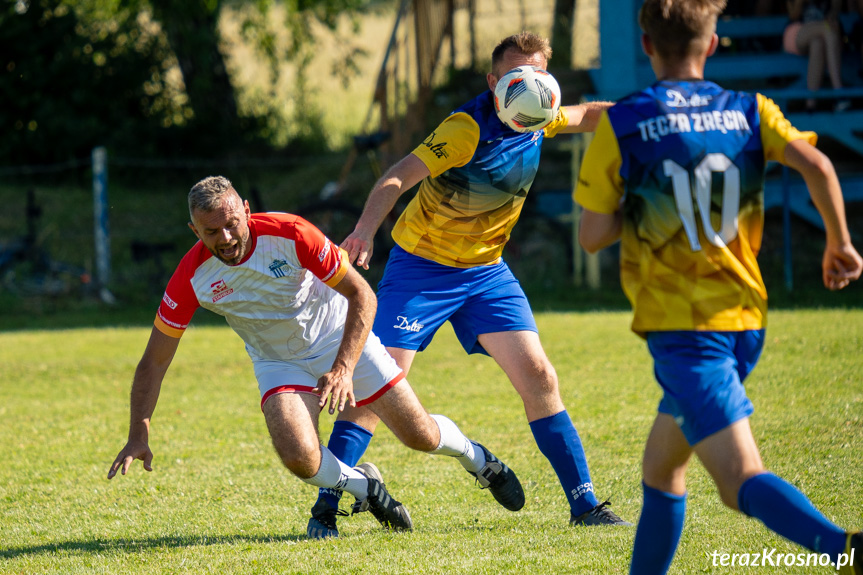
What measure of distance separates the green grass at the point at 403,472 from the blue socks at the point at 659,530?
0.69 m

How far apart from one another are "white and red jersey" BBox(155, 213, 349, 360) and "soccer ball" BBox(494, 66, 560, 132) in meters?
1.02

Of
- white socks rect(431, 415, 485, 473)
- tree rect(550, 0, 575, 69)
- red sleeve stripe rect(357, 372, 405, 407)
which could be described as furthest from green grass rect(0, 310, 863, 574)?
tree rect(550, 0, 575, 69)

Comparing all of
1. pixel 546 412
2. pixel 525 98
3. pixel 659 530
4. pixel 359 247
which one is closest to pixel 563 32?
pixel 525 98

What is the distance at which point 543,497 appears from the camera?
200 inches

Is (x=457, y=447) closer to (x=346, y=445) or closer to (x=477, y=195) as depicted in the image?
(x=346, y=445)

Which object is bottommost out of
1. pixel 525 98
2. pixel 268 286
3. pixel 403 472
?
pixel 403 472

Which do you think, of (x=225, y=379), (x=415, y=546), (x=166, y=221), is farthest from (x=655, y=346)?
(x=166, y=221)

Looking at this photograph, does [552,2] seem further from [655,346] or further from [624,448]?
[655,346]

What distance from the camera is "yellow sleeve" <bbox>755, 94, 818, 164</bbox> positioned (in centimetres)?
292

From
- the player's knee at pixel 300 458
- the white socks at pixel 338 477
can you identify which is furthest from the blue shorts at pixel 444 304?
the player's knee at pixel 300 458

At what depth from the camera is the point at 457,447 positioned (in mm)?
4586

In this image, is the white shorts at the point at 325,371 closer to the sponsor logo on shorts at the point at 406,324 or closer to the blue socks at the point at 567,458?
the sponsor logo on shorts at the point at 406,324

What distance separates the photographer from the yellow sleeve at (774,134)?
115 inches

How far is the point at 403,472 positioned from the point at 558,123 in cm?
223
